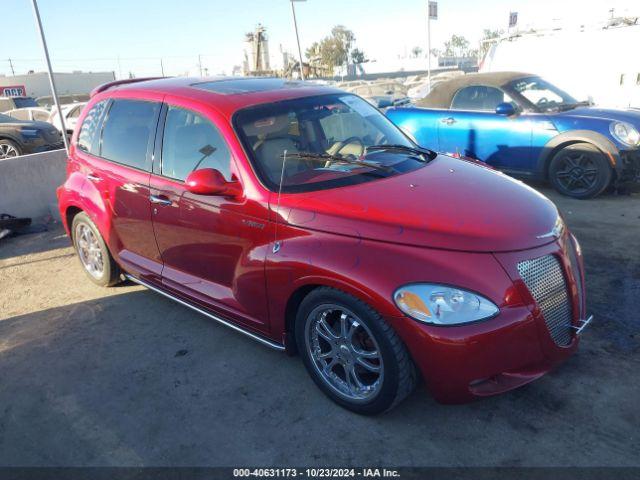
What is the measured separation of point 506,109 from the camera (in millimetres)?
6910

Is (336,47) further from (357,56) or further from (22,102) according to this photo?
(22,102)

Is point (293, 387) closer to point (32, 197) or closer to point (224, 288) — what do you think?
point (224, 288)

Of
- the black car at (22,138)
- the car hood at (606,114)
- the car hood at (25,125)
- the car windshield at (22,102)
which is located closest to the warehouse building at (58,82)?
the car windshield at (22,102)

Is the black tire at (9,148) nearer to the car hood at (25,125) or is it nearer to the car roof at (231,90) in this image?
the car hood at (25,125)

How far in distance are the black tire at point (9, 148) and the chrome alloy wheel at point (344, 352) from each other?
Answer: 10.9 m

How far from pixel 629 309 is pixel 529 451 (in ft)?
6.15

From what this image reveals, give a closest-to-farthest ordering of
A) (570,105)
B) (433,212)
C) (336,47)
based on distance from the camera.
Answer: (433,212)
(570,105)
(336,47)

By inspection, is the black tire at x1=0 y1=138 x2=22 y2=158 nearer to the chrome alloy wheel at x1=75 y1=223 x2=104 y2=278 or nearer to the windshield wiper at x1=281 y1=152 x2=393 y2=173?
the chrome alloy wheel at x1=75 y1=223 x2=104 y2=278

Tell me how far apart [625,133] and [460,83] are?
2398mm

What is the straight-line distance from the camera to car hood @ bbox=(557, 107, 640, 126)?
22.3 feet

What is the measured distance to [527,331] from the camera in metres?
2.56

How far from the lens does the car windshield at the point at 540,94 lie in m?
7.30

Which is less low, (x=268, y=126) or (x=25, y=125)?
(x=268, y=126)

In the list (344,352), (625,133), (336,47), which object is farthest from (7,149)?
(336,47)
